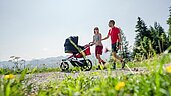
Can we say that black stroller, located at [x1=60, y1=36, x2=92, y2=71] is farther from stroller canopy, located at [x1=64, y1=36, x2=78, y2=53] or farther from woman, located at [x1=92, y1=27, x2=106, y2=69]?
woman, located at [x1=92, y1=27, x2=106, y2=69]

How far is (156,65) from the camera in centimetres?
310

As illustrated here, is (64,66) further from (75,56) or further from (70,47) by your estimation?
(70,47)

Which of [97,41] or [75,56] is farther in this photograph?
[75,56]

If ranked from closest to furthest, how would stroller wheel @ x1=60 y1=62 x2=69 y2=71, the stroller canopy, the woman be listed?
the woman, the stroller canopy, stroller wheel @ x1=60 y1=62 x2=69 y2=71

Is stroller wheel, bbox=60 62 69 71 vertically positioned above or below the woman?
below

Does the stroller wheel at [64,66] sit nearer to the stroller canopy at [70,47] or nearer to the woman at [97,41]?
the stroller canopy at [70,47]

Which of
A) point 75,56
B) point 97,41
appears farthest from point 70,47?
point 97,41

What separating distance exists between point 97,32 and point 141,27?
47378 mm

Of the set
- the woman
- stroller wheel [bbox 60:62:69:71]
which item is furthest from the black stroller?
the woman

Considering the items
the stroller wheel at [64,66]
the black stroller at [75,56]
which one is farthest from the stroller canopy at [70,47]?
the stroller wheel at [64,66]

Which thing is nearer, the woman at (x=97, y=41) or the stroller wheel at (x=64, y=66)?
the woman at (x=97, y=41)

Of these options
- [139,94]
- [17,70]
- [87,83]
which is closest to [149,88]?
Result: [139,94]

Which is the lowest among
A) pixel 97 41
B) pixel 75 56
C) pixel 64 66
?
pixel 64 66

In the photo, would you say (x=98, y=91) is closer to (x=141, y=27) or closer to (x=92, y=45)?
(x=92, y=45)
